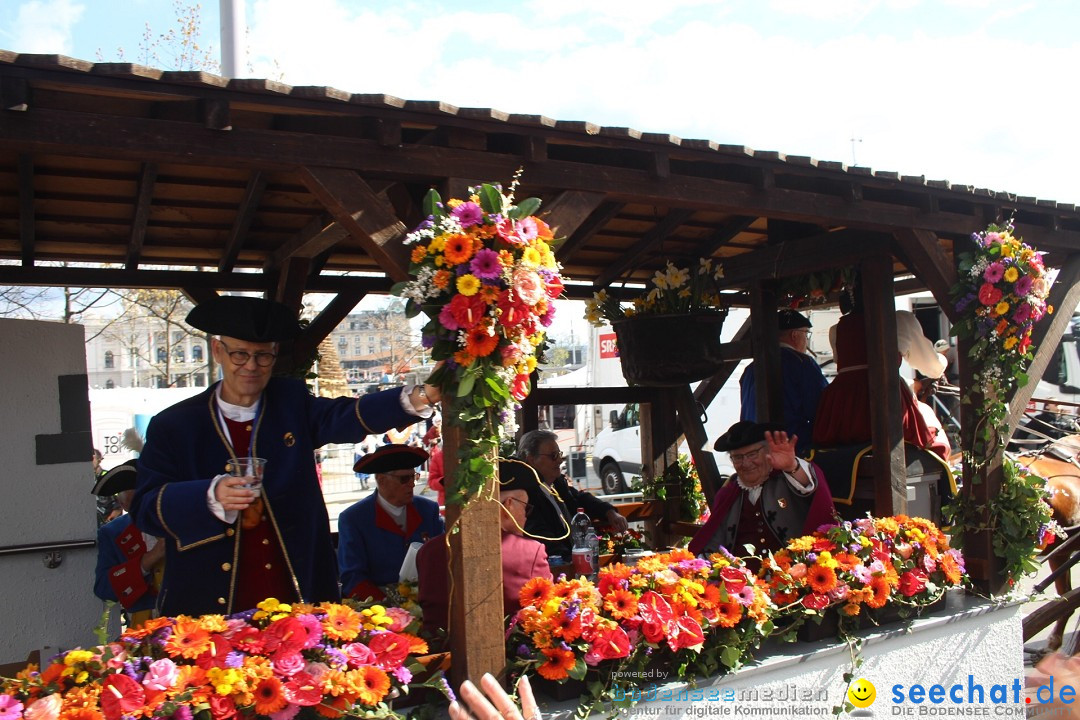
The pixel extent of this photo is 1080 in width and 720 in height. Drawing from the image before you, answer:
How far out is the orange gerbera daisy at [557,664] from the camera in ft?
10.1

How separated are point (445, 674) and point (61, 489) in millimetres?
2418

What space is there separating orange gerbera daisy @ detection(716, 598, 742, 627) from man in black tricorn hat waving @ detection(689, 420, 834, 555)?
105cm

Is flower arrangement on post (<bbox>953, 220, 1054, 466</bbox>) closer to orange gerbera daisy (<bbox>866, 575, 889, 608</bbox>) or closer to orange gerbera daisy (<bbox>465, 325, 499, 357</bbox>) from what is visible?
orange gerbera daisy (<bbox>866, 575, 889, 608</bbox>)

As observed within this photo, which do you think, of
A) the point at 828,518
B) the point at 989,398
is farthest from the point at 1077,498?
the point at 828,518

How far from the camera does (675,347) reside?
507cm

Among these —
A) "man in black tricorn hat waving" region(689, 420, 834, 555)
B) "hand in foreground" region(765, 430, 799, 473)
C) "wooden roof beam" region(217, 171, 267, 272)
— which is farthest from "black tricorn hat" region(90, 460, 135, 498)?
"hand in foreground" region(765, 430, 799, 473)

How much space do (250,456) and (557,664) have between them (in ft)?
4.24

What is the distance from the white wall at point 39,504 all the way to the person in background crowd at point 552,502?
87.5 inches

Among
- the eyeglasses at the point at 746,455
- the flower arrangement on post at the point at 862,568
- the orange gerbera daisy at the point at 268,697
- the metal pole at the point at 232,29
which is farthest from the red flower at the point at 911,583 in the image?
the metal pole at the point at 232,29

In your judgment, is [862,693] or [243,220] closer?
[862,693]

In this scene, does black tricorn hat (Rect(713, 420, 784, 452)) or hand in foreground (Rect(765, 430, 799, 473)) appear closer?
hand in foreground (Rect(765, 430, 799, 473))

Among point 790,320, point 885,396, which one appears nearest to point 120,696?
point 885,396

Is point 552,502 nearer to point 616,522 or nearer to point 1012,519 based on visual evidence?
point 616,522

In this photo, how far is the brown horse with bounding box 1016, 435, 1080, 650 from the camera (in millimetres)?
7430
